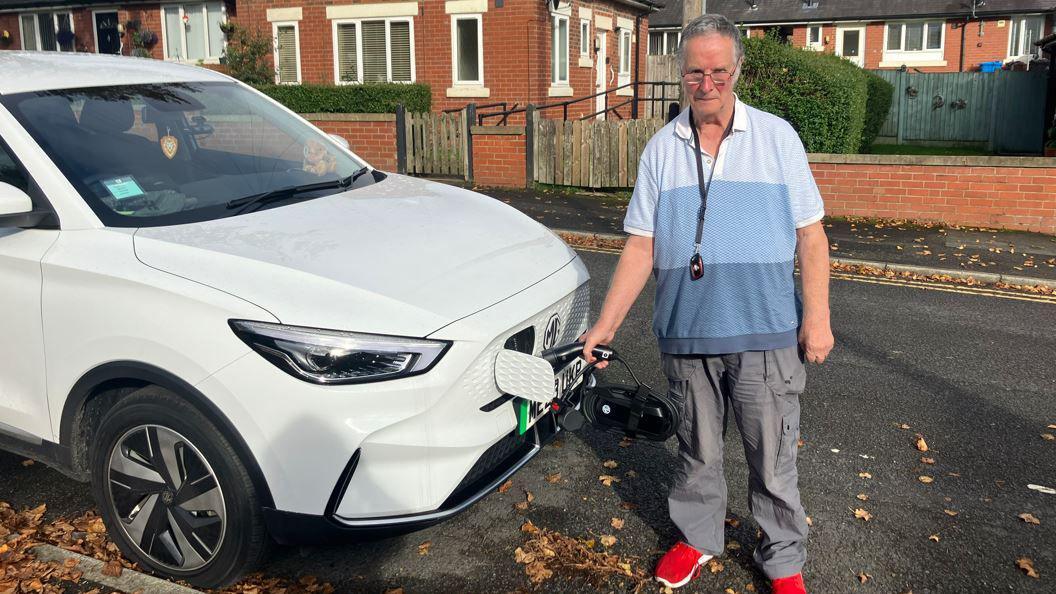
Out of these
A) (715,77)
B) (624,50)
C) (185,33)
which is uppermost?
(185,33)

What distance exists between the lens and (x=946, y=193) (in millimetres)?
11734

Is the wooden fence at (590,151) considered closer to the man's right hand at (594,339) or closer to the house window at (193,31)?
the man's right hand at (594,339)

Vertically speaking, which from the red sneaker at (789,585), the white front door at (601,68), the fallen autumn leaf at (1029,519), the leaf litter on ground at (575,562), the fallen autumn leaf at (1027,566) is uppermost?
the white front door at (601,68)

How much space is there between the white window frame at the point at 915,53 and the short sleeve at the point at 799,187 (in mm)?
34735

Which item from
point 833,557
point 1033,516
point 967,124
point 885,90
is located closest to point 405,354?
point 833,557

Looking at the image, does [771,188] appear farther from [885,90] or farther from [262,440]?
[885,90]

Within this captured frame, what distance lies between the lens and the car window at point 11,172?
3500 millimetres

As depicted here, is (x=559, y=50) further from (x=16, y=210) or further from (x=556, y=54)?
(x=16, y=210)

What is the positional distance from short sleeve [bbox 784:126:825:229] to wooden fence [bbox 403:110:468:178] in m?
12.9

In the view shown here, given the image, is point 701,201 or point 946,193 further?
point 946,193

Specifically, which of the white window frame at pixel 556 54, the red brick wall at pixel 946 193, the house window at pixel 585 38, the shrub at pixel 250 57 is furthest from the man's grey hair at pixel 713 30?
the shrub at pixel 250 57

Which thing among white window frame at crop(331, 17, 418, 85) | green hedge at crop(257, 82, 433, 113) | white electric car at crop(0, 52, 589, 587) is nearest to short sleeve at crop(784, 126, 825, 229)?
white electric car at crop(0, 52, 589, 587)

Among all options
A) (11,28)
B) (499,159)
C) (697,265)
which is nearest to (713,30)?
(697,265)

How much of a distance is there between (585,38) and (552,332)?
2141 centimetres
